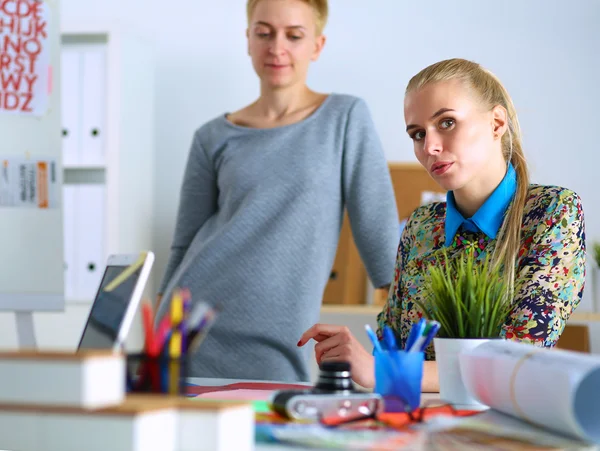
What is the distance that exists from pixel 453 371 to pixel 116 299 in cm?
49

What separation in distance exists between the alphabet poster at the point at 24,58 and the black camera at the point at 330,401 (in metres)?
1.35

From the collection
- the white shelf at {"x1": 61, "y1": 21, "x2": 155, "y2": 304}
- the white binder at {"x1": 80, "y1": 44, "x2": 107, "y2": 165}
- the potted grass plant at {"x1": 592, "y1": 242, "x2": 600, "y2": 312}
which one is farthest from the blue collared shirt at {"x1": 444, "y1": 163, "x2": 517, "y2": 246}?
the white binder at {"x1": 80, "y1": 44, "x2": 107, "y2": 165}

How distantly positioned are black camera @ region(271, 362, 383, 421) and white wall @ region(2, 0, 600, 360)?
217 cm

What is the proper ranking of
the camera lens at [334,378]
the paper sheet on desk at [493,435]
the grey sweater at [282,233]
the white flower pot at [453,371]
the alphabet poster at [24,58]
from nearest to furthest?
the paper sheet on desk at [493,435], the camera lens at [334,378], the white flower pot at [453,371], the grey sweater at [282,233], the alphabet poster at [24,58]

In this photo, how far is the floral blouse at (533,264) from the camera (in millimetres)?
1161

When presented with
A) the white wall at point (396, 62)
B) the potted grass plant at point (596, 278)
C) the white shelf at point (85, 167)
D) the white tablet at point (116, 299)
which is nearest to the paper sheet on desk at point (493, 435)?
the white tablet at point (116, 299)

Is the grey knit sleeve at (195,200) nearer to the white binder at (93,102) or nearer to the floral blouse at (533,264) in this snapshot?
the floral blouse at (533,264)

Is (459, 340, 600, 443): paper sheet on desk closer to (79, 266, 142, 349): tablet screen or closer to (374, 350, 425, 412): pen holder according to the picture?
(374, 350, 425, 412): pen holder

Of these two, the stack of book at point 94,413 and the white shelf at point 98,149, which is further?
the white shelf at point 98,149

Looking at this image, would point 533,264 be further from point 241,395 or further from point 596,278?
point 596,278

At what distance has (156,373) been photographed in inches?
29.6

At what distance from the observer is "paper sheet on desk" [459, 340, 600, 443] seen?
0.79 m

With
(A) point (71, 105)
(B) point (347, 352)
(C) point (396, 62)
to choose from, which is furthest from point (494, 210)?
(A) point (71, 105)

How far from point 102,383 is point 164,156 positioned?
2.66 m
